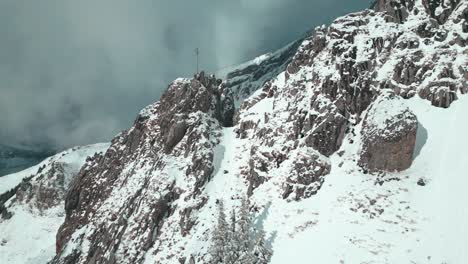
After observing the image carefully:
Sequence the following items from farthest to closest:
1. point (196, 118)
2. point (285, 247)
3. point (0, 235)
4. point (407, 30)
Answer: point (0, 235)
point (196, 118)
point (407, 30)
point (285, 247)

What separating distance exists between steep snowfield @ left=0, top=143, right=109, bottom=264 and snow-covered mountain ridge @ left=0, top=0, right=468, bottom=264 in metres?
29.5

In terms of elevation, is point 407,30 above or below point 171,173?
above

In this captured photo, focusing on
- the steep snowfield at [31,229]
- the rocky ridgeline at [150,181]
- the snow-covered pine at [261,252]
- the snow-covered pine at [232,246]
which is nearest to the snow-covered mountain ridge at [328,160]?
the rocky ridgeline at [150,181]

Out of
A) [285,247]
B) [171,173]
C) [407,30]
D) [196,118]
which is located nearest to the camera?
[285,247]

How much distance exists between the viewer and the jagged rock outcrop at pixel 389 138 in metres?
53.7

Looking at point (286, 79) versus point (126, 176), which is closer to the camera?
point (286, 79)

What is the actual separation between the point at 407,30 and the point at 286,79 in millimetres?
18326

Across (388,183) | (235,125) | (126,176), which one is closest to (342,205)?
(388,183)

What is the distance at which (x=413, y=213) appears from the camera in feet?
158

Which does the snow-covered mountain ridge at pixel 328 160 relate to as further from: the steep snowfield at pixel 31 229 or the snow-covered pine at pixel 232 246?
the steep snowfield at pixel 31 229

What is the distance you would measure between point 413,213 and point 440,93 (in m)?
16.7

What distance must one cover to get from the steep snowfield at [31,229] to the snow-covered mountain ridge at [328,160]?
2948 cm

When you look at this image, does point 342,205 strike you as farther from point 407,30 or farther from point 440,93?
point 407,30

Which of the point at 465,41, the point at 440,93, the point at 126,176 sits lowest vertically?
the point at 126,176
